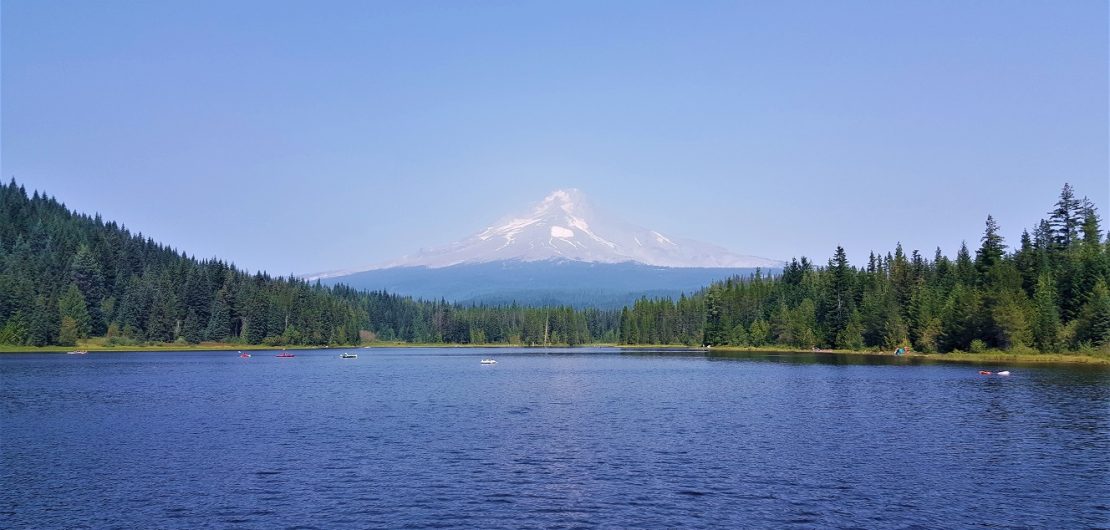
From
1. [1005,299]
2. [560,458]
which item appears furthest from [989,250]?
[560,458]

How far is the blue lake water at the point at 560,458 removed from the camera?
36125mm

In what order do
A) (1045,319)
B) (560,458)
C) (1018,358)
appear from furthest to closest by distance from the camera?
(1018,358) → (1045,319) → (560,458)

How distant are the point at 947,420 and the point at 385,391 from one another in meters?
62.8

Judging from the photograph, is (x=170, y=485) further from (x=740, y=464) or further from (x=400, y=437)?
(x=740, y=464)

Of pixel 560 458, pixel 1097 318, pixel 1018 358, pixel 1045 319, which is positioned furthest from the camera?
pixel 1018 358

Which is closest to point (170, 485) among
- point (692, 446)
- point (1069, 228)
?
point (692, 446)

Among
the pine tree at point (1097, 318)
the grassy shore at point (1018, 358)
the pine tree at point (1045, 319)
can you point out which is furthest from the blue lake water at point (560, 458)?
the pine tree at point (1045, 319)

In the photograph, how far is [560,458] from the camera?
161ft

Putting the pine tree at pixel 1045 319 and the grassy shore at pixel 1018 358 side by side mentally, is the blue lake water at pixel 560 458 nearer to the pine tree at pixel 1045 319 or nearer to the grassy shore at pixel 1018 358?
the grassy shore at pixel 1018 358

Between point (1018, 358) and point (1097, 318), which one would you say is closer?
point (1097, 318)

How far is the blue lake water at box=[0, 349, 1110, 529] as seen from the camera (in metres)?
36.1

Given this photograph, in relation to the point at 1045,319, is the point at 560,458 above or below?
below

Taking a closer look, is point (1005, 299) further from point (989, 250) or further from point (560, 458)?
point (560, 458)

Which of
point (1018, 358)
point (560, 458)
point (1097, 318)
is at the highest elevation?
point (1097, 318)
